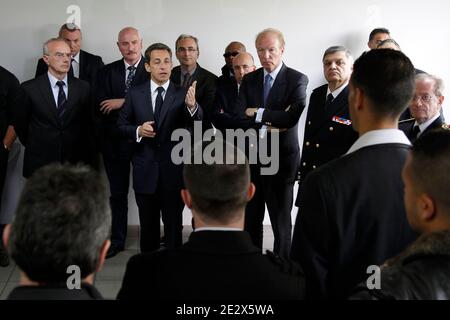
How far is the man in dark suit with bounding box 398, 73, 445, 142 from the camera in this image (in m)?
3.24

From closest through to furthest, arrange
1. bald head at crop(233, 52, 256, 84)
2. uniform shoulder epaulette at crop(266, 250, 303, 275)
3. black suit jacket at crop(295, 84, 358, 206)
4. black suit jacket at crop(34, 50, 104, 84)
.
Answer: uniform shoulder epaulette at crop(266, 250, 303, 275), black suit jacket at crop(295, 84, 358, 206), bald head at crop(233, 52, 256, 84), black suit jacket at crop(34, 50, 104, 84)

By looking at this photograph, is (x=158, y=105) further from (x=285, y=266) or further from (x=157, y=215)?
(x=285, y=266)

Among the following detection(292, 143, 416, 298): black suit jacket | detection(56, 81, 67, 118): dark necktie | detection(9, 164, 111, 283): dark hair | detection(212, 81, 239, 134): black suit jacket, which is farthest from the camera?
detection(56, 81, 67, 118): dark necktie

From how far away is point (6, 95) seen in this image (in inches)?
167

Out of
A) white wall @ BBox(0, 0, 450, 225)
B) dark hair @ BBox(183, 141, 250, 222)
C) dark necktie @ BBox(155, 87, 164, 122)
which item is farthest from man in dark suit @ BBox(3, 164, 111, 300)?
white wall @ BBox(0, 0, 450, 225)

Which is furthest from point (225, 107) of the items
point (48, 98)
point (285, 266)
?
point (285, 266)

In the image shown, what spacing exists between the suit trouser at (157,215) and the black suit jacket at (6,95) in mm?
1099

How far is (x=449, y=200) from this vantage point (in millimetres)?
1433

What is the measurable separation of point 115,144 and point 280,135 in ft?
4.82

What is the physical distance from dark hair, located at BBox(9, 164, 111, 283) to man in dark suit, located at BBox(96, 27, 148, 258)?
341 centimetres

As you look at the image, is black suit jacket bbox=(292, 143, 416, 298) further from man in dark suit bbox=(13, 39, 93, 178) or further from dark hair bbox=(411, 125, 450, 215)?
man in dark suit bbox=(13, 39, 93, 178)
